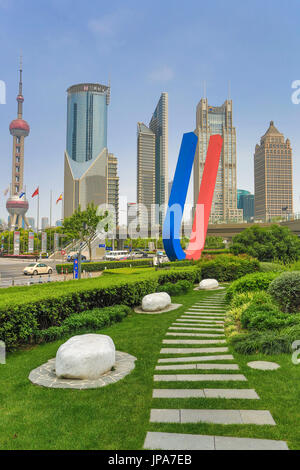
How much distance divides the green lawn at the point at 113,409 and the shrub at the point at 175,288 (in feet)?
27.0

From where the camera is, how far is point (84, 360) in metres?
5.12

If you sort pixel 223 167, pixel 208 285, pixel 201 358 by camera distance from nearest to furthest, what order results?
1. pixel 201 358
2. pixel 208 285
3. pixel 223 167

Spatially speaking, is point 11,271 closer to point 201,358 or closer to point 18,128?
point 201,358

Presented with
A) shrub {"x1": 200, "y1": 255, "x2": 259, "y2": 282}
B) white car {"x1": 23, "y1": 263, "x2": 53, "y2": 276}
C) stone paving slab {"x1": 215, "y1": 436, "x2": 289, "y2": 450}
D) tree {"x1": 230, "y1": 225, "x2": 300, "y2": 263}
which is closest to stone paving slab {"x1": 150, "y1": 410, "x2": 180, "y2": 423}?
stone paving slab {"x1": 215, "y1": 436, "x2": 289, "y2": 450}

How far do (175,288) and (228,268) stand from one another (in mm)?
5716

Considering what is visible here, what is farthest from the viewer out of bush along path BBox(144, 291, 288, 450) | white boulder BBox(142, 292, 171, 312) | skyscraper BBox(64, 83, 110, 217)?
skyscraper BBox(64, 83, 110, 217)

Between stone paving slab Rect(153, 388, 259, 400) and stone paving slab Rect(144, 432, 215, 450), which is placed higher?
stone paving slab Rect(144, 432, 215, 450)

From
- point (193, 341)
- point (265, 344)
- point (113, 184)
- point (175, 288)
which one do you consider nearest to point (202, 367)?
point (265, 344)

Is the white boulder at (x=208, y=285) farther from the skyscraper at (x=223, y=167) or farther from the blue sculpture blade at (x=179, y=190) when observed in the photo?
the skyscraper at (x=223, y=167)

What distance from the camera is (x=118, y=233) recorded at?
95625 millimetres

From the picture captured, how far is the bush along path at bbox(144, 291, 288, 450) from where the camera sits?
330 cm

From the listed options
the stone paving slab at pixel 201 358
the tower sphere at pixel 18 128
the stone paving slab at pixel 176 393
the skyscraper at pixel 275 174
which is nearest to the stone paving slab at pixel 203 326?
the stone paving slab at pixel 201 358

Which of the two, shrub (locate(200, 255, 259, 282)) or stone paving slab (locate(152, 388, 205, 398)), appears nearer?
stone paving slab (locate(152, 388, 205, 398))

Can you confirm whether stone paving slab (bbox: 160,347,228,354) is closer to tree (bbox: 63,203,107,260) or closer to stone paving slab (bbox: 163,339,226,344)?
stone paving slab (bbox: 163,339,226,344)
